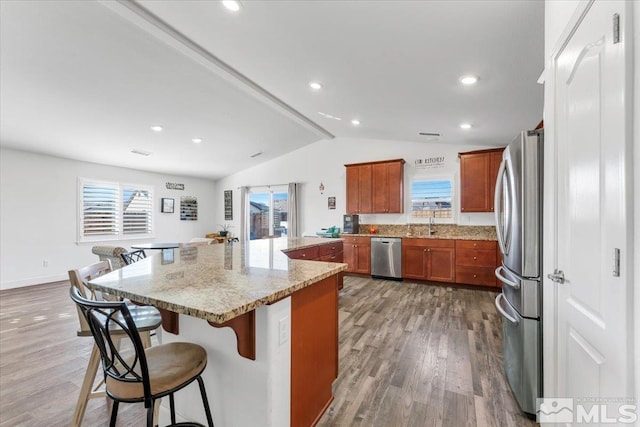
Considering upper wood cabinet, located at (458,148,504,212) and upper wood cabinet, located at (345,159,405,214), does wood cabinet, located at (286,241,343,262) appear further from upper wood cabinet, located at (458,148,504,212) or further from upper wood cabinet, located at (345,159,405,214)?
upper wood cabinet, located at (458,148,504,212)

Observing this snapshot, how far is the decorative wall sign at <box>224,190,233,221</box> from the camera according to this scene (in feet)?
27.3

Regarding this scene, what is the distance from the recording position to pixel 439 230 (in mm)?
5383

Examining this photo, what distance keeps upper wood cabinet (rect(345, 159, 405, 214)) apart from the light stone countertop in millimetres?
4094

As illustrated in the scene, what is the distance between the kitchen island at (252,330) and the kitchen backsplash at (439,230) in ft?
13.3

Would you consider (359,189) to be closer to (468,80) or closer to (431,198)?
(431,198)

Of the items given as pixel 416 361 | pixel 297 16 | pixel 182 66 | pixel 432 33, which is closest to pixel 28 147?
pixel 182 66

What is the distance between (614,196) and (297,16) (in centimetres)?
214

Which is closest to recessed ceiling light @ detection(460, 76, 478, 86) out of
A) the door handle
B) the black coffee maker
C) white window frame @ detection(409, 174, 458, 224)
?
the door handle

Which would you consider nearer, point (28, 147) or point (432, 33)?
point (432, 33)

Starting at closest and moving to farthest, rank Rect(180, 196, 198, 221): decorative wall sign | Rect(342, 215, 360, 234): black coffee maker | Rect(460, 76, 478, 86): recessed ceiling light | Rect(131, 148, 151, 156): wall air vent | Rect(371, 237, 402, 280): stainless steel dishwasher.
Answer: Rect(460, 76, 478, 86): recessed ceiling light → Rect(371, 237, 402, 280): stainless steel dishwasher → Rect(131, 148, 151, 156): wall air vent → Rect(342, 215, 360, 234): black coffee maker → Rect(180, 196, 198, 221): decorative wall sign

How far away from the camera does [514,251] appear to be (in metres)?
1.79

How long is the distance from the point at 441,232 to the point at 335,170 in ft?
8.96

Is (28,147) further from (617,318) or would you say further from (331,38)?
(617,318)

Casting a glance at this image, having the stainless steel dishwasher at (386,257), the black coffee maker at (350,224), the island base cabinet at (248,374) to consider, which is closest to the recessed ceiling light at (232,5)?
the island base cabinet at (248,374)
